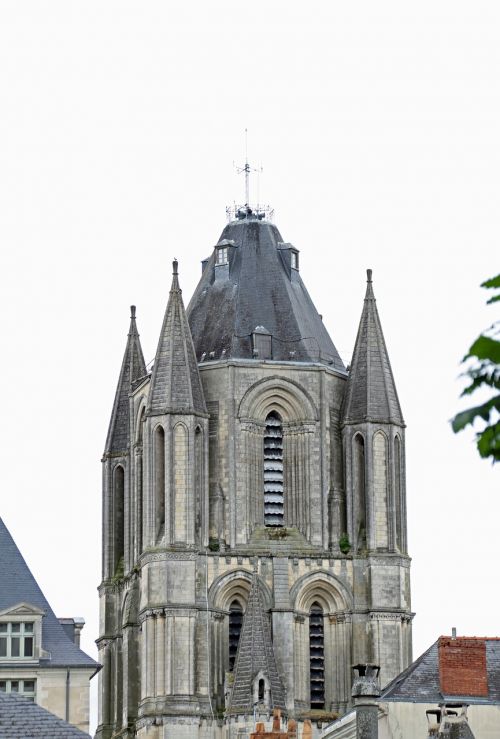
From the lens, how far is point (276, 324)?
283ft

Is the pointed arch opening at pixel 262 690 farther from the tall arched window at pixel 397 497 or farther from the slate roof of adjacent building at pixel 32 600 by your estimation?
the slate roof of adjacent building at pixel 32 600

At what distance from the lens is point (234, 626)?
272 feet

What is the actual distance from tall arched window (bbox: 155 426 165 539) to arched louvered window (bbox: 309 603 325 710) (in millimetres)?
6013

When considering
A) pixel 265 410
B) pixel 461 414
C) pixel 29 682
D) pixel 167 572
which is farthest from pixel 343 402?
pixel 461 414

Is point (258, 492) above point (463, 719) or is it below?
above

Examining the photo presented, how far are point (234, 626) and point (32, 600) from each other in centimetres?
1895

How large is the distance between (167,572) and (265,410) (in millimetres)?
7215

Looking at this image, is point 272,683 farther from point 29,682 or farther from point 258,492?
point 29,682

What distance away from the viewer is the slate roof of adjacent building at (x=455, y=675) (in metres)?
58.1

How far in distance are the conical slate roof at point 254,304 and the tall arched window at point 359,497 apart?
12.3 ft

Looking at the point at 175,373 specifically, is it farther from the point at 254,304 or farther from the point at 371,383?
the point at 371,383

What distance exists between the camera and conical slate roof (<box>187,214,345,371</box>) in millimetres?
85688

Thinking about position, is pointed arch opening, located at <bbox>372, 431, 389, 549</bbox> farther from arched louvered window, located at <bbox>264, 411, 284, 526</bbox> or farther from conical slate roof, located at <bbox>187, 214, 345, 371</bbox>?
conical slate roof, located at <bbox>187, 214, 345, 371</bbox>

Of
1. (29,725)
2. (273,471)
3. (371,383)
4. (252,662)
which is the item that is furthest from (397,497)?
(29,725)
